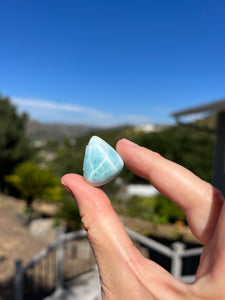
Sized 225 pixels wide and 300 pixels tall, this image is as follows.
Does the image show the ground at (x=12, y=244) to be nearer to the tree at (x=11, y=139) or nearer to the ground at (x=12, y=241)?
the ground at (x=12, y=241)

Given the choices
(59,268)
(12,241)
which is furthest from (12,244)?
(59,268)

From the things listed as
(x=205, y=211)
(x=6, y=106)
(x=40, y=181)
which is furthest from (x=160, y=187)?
(x=6, y=106)

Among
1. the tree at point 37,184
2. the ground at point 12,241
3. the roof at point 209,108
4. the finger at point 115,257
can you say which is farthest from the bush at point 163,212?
the finger at point 115,257

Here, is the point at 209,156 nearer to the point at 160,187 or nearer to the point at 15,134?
the point at 15,134

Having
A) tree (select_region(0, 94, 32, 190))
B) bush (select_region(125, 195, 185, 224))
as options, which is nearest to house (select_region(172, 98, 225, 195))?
bush (select_region(125, 195, 185, 224))

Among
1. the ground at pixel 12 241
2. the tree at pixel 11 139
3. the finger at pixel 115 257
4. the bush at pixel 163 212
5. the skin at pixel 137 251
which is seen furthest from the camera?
the bush at pixel 163 212

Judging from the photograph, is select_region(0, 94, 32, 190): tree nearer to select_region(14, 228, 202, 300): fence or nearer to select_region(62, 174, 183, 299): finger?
select_region(14, 228, 202, 300): fence

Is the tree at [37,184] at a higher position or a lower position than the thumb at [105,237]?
lower
